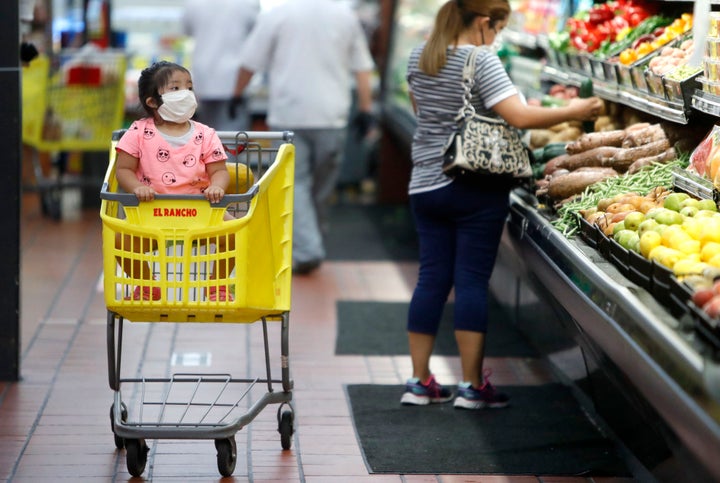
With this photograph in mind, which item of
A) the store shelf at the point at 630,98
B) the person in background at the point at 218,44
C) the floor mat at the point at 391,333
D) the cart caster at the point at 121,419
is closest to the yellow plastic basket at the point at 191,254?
the cart caster at the point at 121,419

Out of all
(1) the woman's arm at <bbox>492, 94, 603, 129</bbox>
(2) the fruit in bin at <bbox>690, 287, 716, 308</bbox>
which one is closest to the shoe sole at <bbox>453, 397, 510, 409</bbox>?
(1) the woman's arm at <bbox>492, 94, 603, 129</bbox>

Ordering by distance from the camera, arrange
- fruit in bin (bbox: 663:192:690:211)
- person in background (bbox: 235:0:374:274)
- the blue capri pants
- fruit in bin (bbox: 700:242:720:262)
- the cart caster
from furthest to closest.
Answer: person in background (bbox: 235:0:374:274) → the blue capri pants → the cart caster → fruit in bin (bbox: 663:192:690:211) → fruit in bin (bbox: 700:242:720:262)

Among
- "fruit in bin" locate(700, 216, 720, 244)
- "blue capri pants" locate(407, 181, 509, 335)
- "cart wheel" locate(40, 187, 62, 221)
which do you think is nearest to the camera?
"fruit in bin" locate(700, 216, 720, 244)

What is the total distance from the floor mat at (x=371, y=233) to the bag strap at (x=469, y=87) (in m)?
4.01

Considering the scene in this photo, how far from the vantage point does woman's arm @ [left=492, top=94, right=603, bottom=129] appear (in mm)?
5074

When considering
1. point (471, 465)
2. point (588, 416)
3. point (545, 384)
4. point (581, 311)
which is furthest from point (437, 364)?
point (581, 311)

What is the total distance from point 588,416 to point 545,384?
0.58m

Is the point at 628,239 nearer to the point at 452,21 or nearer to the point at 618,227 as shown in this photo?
the point at 618,227

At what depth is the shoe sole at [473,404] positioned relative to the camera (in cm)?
540

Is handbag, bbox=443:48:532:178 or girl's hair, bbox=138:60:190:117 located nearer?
girl's hair, bbox=138:60:190:117

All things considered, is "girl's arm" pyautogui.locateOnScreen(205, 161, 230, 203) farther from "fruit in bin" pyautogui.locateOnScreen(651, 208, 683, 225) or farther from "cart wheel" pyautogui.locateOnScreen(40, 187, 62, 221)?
"cart wheel" pyautogui.locateOnScreen(40, 187, 62, 221)

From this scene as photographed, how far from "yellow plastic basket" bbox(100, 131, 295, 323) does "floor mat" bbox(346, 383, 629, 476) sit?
0.88 metres

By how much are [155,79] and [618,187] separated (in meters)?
1.96

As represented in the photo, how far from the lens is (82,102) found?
411 inches
